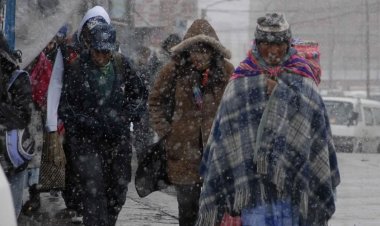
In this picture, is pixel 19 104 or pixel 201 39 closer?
pixel 19 104

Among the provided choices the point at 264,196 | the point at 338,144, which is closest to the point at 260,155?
the point at 264,196

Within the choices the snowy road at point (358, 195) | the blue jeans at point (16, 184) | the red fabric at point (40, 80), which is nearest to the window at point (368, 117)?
the snowy road at point (358, 195)

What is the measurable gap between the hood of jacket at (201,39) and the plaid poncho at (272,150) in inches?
50.9

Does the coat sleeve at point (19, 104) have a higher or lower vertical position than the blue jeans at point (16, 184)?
higher

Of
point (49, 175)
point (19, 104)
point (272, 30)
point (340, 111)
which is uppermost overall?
point (272, 30)

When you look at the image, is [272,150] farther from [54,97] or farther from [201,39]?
[54,97]

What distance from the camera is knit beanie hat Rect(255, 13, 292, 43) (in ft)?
14.5

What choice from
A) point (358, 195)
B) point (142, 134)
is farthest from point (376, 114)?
point (142, 134)

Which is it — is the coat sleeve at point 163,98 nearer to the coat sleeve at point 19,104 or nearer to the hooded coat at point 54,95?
the hooded coat at point 54,95

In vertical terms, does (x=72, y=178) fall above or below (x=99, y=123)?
below

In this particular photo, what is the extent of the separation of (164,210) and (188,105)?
3006mm

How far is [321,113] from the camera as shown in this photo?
174 inches

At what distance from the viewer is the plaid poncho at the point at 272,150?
434 cm

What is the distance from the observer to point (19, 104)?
192 inches
